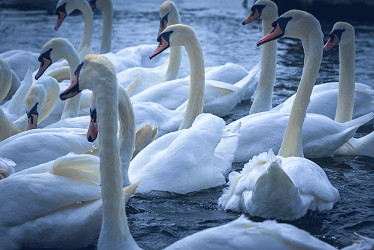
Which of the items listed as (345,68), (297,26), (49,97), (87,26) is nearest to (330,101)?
(345,68)

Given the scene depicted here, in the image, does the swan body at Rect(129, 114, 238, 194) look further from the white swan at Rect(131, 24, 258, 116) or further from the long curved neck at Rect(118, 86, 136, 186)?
the white swan at Rect(131, 24, 258, 116)

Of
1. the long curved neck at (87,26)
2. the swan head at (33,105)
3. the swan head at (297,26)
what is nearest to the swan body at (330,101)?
the swan head at (297,26)

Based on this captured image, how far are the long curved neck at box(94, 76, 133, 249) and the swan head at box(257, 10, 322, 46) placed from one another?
8.40 feet

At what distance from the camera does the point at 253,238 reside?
349 cm

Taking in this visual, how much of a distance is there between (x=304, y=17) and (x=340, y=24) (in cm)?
145

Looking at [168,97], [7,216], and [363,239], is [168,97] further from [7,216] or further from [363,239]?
[363,239]

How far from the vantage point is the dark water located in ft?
16.2

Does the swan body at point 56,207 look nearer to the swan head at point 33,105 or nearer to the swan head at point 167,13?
the swan head at point 33,105

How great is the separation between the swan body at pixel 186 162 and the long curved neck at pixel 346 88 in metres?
1.92

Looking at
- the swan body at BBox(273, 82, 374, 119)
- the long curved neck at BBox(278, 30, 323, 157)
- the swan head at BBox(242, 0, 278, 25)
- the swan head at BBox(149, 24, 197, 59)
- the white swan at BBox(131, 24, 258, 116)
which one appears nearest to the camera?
the long curved neck at BBox(278, 30, 323, 157)

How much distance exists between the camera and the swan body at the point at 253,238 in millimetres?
3432

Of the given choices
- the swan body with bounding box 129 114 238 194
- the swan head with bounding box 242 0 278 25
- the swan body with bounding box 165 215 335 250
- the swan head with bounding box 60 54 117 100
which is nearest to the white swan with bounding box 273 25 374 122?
the swan head with bounding box 242 0 278 25

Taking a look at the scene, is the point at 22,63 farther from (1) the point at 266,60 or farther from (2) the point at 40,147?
(2) the point at 40,147

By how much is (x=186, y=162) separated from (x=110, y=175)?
1.46 meters
